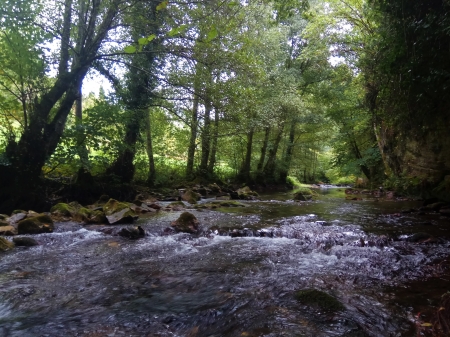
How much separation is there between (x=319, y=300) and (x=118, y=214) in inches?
244

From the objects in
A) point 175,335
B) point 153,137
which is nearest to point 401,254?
point 175,335

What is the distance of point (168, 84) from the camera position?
12.9 meters

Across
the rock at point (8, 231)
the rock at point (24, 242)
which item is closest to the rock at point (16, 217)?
the rock at point (8, 231)

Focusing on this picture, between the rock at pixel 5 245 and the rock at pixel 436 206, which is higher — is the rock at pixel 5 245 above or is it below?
below

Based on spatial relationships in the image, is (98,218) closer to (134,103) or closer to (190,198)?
(190,198)

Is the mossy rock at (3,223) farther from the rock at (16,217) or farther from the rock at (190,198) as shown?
the rock at (190,198)

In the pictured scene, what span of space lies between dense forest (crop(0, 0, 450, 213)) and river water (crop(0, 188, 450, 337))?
331 centimetres

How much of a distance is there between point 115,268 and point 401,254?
181 inches

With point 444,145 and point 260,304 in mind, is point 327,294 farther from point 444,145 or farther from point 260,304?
point 444,145

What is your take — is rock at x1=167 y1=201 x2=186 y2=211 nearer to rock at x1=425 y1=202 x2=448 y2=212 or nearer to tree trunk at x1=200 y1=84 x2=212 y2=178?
tree trunk at x1=200 y1=84 x2=212 y2=178

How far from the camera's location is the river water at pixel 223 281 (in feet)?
10.00

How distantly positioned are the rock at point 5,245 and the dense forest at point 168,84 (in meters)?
3.95

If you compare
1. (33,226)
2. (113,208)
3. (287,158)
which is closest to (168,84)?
(113,208)

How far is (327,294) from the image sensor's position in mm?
3471
